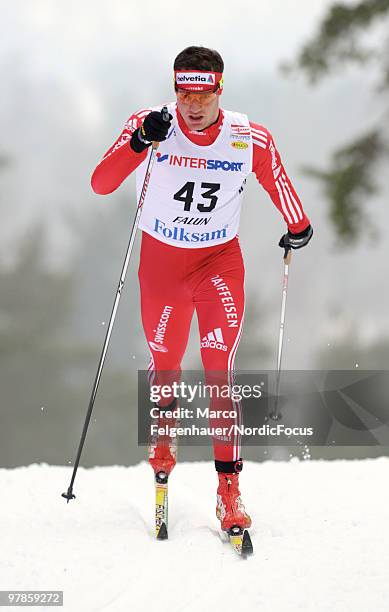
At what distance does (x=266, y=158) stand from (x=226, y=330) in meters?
1.00

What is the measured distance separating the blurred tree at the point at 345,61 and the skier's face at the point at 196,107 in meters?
7.92

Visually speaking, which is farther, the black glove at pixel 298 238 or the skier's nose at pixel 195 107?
the black glove at pixel 298 238

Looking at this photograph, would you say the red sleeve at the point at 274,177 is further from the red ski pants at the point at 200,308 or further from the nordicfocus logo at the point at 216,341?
the nordicfocus logo at the point at 216,341

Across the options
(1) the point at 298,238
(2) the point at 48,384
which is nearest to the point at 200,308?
(1) the point at 298,238

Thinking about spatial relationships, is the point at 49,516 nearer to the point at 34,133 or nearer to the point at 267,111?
the point at 34,133

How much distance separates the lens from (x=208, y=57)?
415cm

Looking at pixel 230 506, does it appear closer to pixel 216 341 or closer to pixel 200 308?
pixel 216 341

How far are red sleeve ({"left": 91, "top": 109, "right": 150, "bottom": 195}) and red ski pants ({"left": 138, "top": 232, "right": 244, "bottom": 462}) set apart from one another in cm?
44

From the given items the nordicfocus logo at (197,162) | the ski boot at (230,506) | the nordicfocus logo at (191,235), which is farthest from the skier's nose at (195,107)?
the ski boot at (230,506)

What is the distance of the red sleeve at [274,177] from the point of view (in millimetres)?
4445

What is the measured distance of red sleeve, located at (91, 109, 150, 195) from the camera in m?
4.27

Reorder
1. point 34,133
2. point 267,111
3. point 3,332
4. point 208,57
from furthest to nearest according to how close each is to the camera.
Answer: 1. point 267,111
2. point 34,133
3. point 3,332
4. point 208,57

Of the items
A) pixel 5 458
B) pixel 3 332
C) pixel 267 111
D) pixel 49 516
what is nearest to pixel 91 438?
pixel 5 458

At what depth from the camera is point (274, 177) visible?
4590 millimetres
